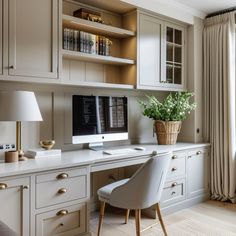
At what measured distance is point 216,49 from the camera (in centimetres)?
374

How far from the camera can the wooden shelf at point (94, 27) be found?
275 centimetres

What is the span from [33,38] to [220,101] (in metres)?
2.46

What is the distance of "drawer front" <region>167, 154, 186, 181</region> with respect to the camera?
10.6 ft

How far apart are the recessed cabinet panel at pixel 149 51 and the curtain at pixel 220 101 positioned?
2.66 ft

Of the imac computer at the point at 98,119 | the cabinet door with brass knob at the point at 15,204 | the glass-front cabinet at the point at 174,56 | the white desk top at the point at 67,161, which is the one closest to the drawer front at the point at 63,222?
the cabinet door with brass knob at the point at 15,204

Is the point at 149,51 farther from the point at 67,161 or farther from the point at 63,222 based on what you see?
the point at 63,222

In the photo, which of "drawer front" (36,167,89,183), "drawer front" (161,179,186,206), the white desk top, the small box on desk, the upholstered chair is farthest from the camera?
"drawer front" (161,179,186,206)

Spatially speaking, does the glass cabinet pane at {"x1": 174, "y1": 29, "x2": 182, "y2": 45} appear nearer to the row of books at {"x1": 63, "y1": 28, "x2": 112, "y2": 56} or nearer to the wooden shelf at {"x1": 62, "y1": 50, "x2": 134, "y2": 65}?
the wooden shelf at {"x1": 62, "y1": 50, "x2": 134, "y2": 65}

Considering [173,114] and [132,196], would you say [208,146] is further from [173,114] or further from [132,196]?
[132,196]

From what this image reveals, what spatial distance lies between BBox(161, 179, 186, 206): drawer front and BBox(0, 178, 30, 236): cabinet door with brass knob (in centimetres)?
160

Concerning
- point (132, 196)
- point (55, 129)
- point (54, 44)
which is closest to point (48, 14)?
point (54, 44)

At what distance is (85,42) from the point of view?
2873 mm

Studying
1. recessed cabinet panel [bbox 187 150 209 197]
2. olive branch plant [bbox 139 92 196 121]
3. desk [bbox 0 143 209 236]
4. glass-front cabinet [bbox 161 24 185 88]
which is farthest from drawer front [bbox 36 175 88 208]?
glass-front cabinet [bbox 161 24 185 88]

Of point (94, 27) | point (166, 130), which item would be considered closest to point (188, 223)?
point (166, 130)
